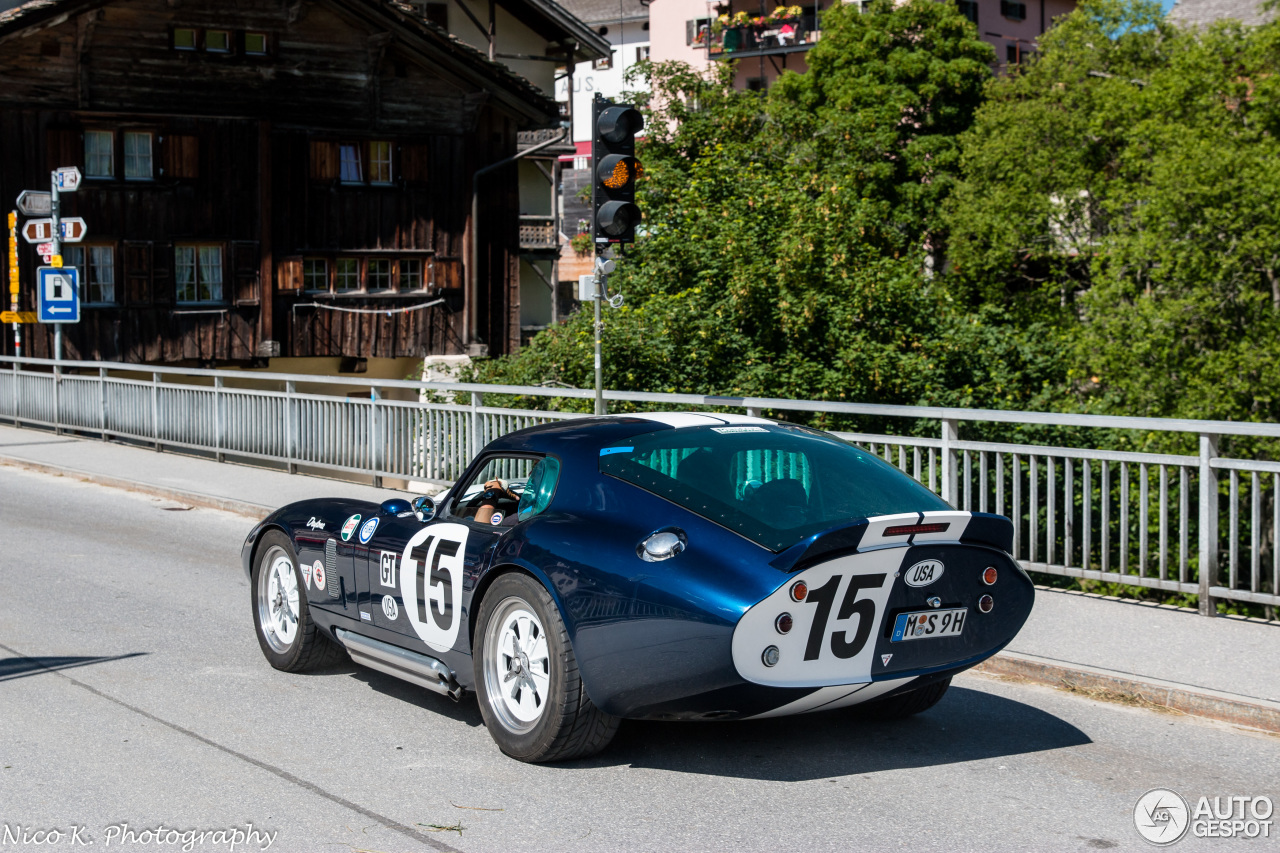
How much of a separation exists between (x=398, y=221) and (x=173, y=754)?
32.9 m

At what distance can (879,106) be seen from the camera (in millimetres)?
45688

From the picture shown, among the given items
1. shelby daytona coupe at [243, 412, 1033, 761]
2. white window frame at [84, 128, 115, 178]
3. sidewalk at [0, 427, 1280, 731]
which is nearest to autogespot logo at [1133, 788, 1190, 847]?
shelby daytona coupe at [243, 412, 1033, 761]

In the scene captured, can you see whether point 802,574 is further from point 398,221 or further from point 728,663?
point 398,221

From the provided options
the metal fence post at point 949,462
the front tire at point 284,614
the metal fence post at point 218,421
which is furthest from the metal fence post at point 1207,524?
the metal fence post at point 218,421

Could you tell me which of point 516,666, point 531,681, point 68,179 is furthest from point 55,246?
point 531,681

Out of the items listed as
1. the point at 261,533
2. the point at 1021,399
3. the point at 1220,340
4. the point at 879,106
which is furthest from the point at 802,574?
the point at 879,106

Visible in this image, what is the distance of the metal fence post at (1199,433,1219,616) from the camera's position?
8000mm

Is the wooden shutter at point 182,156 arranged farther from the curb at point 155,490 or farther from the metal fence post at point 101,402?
the curb at point 155,490

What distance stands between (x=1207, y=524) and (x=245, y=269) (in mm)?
30465

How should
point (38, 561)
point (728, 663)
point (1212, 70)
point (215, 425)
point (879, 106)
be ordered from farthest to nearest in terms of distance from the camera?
point (879, 106) < point (1212, 70) < point (215, 425) < point (38, 561) < point (728, 663)

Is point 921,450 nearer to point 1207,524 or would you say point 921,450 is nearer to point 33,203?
point 1207,524

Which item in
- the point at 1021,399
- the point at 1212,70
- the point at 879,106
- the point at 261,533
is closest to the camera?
the point at 261,533

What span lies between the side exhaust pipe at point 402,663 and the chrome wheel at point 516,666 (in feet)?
1.28

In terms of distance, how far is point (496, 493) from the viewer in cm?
632
